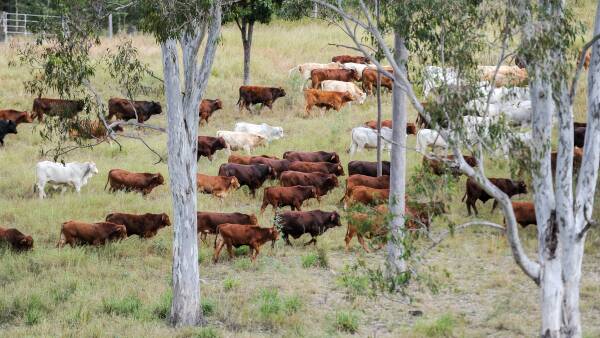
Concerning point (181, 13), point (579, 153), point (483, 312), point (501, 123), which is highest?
point (181, 13)

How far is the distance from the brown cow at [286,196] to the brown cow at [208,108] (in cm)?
1135

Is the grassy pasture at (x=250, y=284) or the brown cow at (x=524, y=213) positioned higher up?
the brown cow at (x=524, y=213)

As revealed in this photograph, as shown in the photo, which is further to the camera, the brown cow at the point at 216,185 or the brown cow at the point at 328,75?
the brown cow at the point at 328,75

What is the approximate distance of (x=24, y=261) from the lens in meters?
19.5

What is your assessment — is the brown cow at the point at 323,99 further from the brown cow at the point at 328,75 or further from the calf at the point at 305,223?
the calf at the point at 305,223

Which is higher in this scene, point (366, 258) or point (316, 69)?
point (316, 69)

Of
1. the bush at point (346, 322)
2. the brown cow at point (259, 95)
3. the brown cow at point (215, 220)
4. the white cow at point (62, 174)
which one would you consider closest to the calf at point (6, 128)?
the white cow at point (62, 174)

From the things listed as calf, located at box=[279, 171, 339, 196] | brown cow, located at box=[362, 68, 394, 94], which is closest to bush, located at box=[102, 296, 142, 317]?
calf, located at box=[279, 171, 339, 196]

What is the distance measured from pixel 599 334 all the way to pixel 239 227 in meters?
7.59

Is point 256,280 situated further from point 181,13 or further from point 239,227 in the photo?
point 181,13

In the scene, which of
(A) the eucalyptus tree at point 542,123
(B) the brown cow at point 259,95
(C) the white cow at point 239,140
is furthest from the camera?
(B) the brown cow at point 259,95

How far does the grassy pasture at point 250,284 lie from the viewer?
1658cm

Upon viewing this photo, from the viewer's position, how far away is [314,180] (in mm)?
24234

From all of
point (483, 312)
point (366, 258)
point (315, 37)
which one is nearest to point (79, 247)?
point (366, 258)
